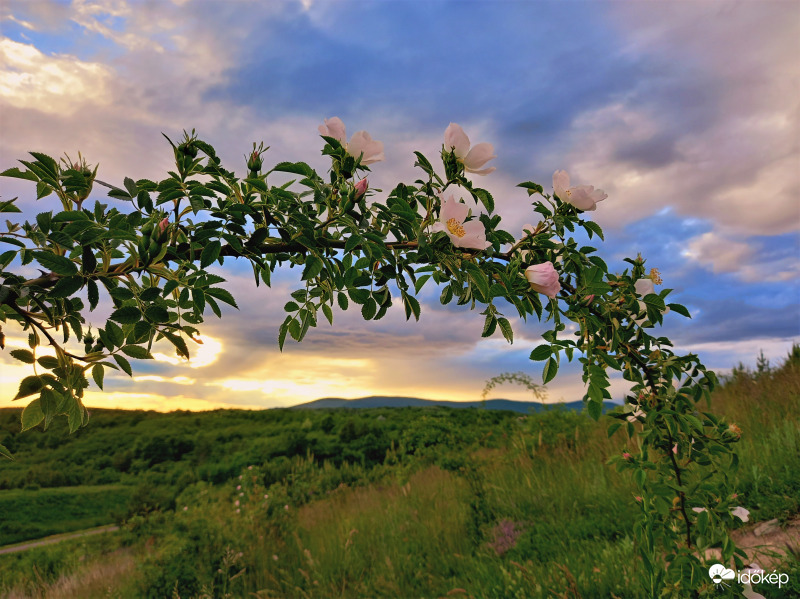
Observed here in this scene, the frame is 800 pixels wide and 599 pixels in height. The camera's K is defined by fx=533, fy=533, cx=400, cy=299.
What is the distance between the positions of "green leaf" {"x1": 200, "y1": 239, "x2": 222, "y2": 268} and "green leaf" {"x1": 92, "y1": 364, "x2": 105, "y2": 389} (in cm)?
60

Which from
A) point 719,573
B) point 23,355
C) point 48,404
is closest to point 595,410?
point 719,573

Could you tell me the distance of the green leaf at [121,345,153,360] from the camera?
1829mm

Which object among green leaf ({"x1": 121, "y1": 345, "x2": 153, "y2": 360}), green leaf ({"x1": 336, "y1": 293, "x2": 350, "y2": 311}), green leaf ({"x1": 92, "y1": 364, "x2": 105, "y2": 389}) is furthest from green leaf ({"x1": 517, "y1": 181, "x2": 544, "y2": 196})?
green leaf ({"x1": 92, "y1": 364, "x2": 105, "y2": 389})

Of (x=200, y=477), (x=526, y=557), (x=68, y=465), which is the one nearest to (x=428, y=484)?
(x=526, y=557)

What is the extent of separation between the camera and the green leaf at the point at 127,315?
5.22 feet

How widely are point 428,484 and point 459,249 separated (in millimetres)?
6032

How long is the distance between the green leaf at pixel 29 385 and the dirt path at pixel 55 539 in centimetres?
911

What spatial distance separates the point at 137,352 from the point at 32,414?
36 cm

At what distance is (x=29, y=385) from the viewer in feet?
5.73

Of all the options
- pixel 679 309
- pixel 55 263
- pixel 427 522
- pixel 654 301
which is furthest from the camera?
pixel 427 522

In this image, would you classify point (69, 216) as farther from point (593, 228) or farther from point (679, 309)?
point (679, 309)

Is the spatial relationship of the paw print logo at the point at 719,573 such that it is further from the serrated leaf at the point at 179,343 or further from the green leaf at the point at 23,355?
the green leaf at the point at 23,355

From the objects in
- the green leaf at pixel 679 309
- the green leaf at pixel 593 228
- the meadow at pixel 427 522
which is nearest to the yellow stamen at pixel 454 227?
the green leaf at pixel 593 228

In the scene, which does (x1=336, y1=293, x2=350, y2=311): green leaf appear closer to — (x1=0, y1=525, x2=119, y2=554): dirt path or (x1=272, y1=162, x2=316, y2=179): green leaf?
(x1=272, y1=162, x2=316, y2=179): green leaf
